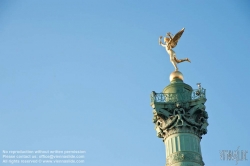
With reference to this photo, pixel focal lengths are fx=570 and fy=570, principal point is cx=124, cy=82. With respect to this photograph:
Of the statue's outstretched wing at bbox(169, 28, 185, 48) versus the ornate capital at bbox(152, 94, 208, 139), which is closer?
the ornate capital at bbox(152, 94, 208, 139)

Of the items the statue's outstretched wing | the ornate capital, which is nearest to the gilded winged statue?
the statue's outstretched wing

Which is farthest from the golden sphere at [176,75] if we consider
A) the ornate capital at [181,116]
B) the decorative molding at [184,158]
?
the decorative molding at [184,158]

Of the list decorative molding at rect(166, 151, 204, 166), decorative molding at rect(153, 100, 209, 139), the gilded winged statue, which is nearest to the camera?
decorative molding at rect(166, 151, 204, 166)

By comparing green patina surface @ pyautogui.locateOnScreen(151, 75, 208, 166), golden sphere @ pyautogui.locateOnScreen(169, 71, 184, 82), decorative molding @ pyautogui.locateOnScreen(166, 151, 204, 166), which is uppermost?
golden sphere @ pyautogui.locateOnScreen(169, 71, 184, 82)

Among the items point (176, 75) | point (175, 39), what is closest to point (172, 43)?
point (175, 39)

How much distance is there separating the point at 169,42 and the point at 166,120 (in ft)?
24.5

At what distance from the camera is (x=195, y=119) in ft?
127

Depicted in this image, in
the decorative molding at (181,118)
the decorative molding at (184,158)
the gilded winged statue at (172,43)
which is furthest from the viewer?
the gilded winged statue at (172,43)

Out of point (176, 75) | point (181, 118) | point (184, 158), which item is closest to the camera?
point (184, 158)

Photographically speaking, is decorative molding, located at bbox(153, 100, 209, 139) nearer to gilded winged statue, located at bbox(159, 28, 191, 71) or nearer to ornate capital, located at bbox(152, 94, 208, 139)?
ornate capital, located at bbox(152, 94, 208, 139)

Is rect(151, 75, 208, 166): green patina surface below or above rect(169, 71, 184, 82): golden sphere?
below

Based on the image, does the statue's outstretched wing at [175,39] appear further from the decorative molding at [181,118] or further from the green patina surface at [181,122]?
the decorative molding at [181,118]

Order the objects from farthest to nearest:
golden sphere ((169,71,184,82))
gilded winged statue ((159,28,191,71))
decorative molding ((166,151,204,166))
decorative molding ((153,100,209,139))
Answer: gilded winged statue ((159,28,191,71)) → golden sphere ((169,71,184,82)) → decorative molding ((153,100,209,139)) → decorative molding ((166,151,204,166))

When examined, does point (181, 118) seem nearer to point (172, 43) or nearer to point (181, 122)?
point (181, 122)
